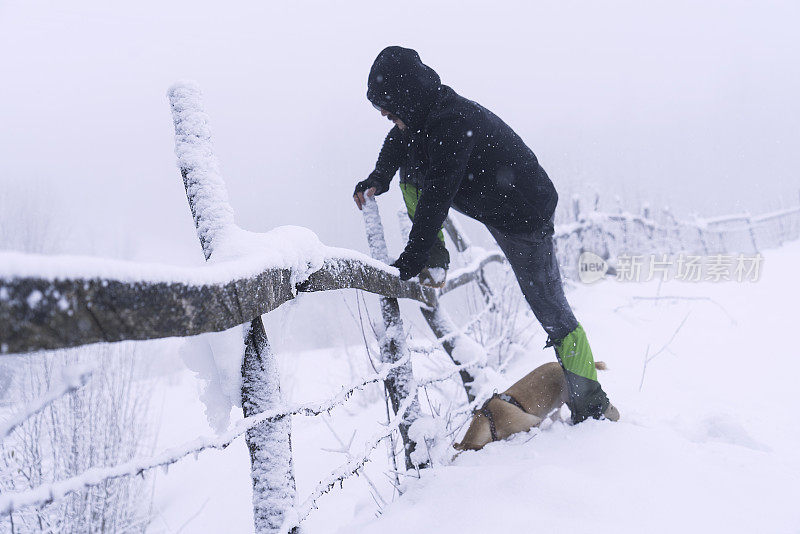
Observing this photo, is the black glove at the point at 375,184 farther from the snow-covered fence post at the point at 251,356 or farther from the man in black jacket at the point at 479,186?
the snow-covered fence post at the point at 251,356

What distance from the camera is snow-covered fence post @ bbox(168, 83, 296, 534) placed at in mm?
896

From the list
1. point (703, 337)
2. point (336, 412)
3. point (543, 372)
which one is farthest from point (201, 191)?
point (336, 412)

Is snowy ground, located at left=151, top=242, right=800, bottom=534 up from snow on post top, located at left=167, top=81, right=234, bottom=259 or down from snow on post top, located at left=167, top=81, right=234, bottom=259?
down

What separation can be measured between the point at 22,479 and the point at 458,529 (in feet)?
13.2

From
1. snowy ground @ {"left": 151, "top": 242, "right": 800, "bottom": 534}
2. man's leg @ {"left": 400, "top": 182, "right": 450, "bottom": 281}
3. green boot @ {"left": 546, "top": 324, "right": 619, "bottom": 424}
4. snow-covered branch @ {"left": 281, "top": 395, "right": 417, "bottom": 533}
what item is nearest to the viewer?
snow-covered branch @ {"left": 281, "top": 395, "right": 417, "bottom": 533}

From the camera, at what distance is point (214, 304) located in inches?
25.1

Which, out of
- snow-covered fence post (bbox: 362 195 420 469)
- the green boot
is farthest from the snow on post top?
the green boot

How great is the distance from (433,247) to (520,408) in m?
0.96

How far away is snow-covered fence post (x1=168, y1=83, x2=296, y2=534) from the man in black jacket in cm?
98

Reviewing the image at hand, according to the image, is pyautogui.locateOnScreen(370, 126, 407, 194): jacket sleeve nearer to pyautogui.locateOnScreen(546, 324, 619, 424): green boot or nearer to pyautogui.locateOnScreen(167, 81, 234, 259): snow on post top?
pyautogui.locateOnScreen(546, 324, 619, 424): green boot

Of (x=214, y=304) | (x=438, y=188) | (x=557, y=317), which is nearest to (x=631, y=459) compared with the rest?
(x=557, y=317)

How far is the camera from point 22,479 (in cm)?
344

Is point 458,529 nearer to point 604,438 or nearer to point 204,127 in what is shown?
point 604,438

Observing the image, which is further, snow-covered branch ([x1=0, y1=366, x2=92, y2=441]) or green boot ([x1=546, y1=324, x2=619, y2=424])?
green boot ([x1=546, y1=324, x2=619, y2=424])
